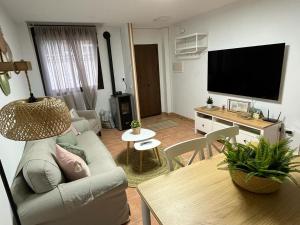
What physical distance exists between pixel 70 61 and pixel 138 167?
2.72 m

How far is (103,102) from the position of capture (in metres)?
4.70

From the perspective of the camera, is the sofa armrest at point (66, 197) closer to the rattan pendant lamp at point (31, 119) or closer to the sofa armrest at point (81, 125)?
the rattan pendant lamp at point (31, 119)

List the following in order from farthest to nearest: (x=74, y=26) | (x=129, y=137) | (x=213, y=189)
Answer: (x=74, y=26)
(x=129, y=137)
(x=213, y=189)

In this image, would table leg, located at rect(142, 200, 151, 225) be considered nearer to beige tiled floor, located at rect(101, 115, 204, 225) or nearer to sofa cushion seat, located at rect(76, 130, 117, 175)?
sofa cushion seat, located at rect(76, 130, 117, 175)

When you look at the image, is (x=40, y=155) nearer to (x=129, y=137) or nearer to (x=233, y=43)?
(x=129, y=137)

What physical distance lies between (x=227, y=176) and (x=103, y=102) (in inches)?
153

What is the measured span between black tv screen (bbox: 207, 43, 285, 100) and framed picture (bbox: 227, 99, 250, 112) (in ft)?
0.47

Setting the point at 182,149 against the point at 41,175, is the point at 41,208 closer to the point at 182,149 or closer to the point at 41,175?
the point at 41,175

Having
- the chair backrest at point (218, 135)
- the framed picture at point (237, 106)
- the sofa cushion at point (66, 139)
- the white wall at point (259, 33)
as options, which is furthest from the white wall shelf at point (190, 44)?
the sofa cushion at point (66, 139)

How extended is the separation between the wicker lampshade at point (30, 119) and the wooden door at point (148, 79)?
14.2 ft

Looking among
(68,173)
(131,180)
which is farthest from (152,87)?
(68,173)

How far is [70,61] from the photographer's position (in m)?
4.03

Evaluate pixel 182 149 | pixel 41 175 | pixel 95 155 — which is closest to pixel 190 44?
pixel 95 155

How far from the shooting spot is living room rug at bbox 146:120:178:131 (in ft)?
14.5
